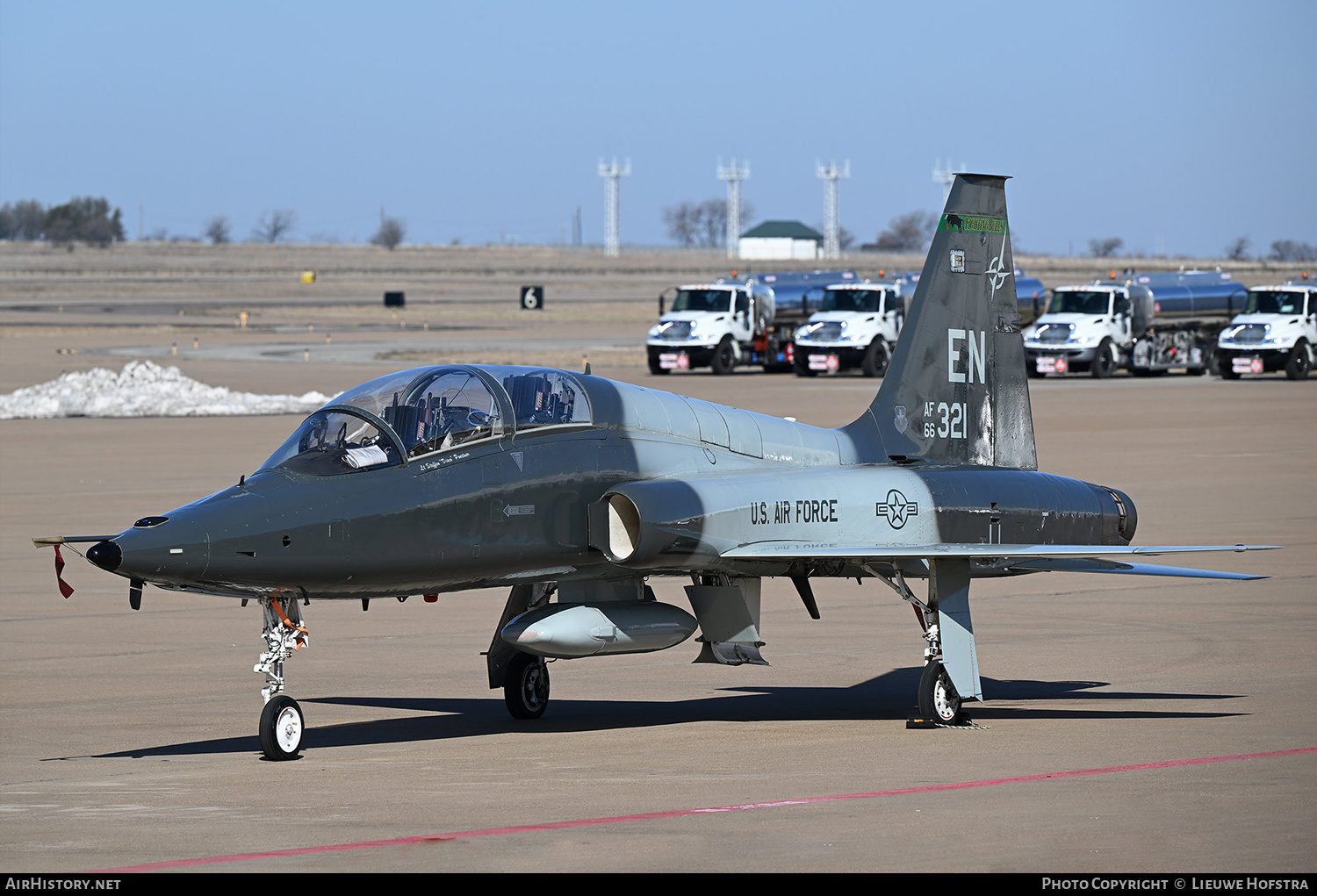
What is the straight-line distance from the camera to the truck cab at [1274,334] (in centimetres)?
5109

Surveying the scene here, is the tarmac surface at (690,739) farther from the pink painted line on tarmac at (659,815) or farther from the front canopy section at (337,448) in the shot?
the front canopy section at (337,448)

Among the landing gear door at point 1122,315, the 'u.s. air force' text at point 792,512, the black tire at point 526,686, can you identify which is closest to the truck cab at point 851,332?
the landing gear door at point 1122,315

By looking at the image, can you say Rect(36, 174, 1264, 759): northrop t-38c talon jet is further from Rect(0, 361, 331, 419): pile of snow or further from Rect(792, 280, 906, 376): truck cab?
Rect(792, 280, 906, 376): truck cab

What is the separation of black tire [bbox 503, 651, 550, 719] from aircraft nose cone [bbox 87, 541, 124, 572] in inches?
144

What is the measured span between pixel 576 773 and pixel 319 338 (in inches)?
2462

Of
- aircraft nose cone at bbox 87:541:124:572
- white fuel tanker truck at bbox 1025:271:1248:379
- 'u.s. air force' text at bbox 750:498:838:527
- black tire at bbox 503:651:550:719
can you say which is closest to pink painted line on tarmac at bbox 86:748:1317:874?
aircraft nose cone at bbox 87:541:124:572

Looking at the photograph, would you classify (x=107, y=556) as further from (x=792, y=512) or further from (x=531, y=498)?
(x=792, y=512)

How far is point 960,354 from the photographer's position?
1446 cm

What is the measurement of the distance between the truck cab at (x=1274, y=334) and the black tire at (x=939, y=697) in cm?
4277

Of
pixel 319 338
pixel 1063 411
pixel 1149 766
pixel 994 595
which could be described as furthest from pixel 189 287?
pixel 1149 766

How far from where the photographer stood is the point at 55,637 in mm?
15562

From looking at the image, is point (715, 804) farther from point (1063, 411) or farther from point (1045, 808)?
point (1063, 411)

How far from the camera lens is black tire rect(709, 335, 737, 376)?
54.8 metres
